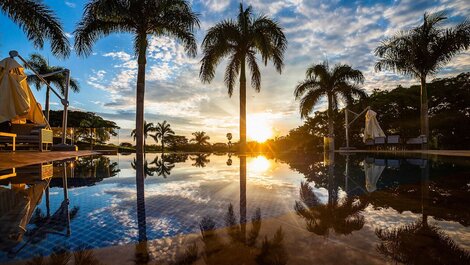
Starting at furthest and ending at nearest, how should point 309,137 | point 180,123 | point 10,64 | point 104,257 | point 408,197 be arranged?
point 180,123 → point 309,137 → point 10,64 → point 408,197 → point 104,257

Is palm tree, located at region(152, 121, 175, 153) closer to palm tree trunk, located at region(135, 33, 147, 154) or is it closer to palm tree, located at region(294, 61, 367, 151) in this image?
palm tree, located at region(294, 61, 367, 151)

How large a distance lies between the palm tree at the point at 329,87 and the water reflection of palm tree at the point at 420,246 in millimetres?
18179

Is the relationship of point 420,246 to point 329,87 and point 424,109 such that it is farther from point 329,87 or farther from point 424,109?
point 329,87

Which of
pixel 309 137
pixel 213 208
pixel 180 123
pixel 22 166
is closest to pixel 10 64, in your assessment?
pixel 22 166

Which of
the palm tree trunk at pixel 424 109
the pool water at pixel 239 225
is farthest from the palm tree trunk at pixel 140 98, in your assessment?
the palm tree trunk at pixel 424 109

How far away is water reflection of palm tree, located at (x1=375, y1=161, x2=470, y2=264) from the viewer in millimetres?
1740

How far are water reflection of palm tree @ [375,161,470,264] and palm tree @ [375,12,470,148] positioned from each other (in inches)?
684

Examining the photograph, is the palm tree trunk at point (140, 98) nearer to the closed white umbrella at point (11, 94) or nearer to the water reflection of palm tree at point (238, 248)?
the closed white umbrella at point (11, 94)

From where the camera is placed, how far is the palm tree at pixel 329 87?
64.8 feet

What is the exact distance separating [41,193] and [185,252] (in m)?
3.09

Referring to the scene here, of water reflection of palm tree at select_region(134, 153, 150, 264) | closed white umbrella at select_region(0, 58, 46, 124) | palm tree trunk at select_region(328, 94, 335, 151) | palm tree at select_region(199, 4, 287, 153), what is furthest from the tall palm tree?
palm tree trunk at select_region(328, 94, 335, 151)

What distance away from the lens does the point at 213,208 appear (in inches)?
125

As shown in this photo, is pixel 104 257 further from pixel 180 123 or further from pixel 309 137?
pixel 180 123

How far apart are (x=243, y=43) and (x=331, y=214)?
1292cm
